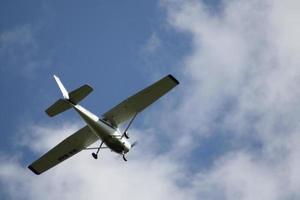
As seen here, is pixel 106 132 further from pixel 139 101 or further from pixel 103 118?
pixel 139 101

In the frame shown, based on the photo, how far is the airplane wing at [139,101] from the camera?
87.8 feet

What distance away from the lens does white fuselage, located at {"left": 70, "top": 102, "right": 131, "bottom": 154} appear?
88.8 ft

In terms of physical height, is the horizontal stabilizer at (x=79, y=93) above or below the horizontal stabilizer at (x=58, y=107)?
below

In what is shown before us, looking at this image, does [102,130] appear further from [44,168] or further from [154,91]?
[44,168]

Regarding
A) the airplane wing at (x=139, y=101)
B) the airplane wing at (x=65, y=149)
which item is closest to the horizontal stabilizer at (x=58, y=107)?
the airplane wing at (x=139, y=101)

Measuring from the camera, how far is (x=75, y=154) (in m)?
30.4

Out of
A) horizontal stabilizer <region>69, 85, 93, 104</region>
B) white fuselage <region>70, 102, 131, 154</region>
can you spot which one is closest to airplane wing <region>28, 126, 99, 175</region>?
white fuselage <region>70, 102, 131, 154</region>

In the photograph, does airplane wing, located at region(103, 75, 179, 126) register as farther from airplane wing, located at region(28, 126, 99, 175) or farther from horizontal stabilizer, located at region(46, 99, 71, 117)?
horizontal stabilizer, located at region(46, 99, 71, 117)

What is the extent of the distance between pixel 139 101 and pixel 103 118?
1.90 meters

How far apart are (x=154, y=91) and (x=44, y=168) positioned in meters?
7.68

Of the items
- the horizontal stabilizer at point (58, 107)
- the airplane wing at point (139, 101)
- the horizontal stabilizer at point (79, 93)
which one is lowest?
the airplane wing at point (139, 101)

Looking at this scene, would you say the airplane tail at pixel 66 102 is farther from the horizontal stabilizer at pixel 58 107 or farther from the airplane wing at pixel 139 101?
the airplane wing at pixel 139 101

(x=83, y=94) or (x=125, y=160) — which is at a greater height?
(x=83, y=94)

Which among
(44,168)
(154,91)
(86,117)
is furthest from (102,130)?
(44,168)
